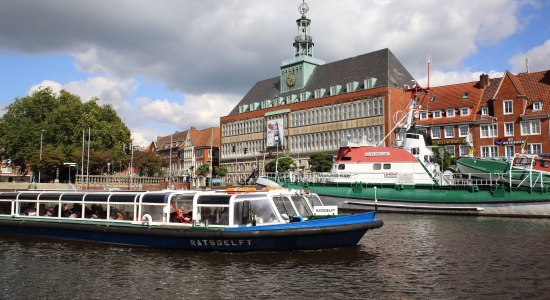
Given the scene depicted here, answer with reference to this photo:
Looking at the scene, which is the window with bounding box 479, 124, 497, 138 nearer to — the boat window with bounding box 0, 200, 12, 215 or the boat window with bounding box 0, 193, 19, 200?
the boat window with bounding box 0, 193, 19, 200

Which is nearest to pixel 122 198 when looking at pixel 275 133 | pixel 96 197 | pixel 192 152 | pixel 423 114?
pixel 96 197

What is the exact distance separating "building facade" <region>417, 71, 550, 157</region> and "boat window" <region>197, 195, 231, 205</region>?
45545mm

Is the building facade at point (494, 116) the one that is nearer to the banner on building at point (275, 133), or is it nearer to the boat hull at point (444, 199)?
the boat hull at point (444, 199)

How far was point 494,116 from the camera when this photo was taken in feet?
200

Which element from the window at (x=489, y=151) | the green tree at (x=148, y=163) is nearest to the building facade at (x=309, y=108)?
the window at (x=489, y=151)

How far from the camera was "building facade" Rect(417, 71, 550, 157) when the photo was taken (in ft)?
189

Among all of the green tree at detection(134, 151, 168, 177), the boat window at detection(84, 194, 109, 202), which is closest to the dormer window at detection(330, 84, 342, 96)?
the green tree at detection(134, 151, 168, 177)

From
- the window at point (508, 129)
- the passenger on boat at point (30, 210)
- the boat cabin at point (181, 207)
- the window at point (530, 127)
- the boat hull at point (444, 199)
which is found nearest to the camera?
the boat cabin at point (181, 207)

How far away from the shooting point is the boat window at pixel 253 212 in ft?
59.9

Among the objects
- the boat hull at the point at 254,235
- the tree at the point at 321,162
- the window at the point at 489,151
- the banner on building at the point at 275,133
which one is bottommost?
the boat hull at the point at 254,235

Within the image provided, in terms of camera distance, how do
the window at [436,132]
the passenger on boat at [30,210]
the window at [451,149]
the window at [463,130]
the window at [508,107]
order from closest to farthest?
the passenger on boat at [30,210]
the window at [508,107]
the window at [463,130]
the window at [451,149]
the window at [436,132]

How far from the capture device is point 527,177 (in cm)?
3516

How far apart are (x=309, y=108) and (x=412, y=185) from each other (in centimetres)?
4450

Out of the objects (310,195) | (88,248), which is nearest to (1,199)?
(88,248)
